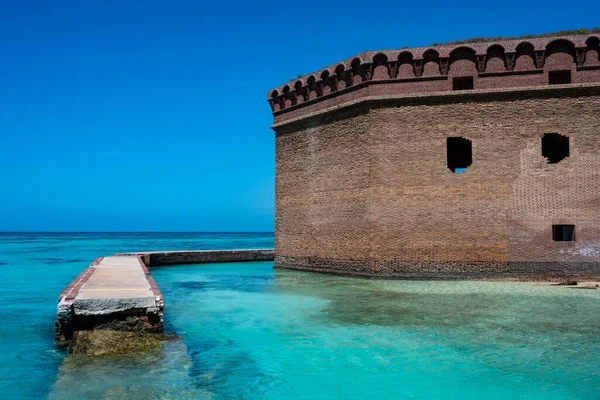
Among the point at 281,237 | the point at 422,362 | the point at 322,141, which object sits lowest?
the point at 422,362

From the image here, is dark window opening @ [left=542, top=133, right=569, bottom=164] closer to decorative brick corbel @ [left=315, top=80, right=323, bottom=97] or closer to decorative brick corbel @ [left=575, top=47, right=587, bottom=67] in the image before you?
decorative brick corbel @ [left=575, top=47, right=587, bottom=67]

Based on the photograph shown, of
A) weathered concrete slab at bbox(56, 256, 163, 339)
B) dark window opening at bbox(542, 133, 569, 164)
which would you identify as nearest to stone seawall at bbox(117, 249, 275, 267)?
dark window opening at bbox(542, 133, 569, 164)

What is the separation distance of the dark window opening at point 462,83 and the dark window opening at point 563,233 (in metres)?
3.86

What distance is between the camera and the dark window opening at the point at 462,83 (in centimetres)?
1307

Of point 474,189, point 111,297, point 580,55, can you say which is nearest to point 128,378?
point 111,297

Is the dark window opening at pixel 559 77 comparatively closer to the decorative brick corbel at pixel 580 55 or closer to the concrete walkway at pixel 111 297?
the decorative brick corbel at pixel 580 55

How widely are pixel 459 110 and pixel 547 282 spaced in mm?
4407

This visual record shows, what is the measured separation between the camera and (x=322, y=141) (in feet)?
48.9

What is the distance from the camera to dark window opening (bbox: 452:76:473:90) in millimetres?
13073

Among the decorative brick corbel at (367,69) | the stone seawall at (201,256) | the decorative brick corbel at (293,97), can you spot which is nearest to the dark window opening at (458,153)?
the decorative brick corbel at (367,69)

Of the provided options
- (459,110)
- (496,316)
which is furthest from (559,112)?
(496,316)

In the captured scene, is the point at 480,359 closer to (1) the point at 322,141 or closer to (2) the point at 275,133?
(1) the point at 322,141

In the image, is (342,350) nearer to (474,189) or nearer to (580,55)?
(474,189)

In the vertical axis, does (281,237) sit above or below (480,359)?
above
